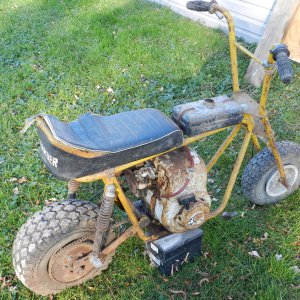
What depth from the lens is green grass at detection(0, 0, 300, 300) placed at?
2.90m

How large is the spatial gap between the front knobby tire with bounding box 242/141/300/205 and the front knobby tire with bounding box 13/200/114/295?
1.35m

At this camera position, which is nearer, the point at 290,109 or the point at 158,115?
the point at 158,115

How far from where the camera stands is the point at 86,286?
286 centimetres

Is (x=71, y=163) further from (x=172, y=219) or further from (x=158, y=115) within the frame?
(x=172, y=219)

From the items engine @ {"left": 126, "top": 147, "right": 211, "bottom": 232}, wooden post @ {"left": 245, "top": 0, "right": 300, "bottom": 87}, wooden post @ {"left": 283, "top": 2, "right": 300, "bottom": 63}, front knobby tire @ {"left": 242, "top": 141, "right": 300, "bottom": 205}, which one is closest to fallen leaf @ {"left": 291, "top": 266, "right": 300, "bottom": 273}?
front knobby tire @ {"left": 242, "top": 141, "right": 300, "bottom": 205}

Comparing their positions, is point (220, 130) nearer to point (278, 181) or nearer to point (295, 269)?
point (278, 181)

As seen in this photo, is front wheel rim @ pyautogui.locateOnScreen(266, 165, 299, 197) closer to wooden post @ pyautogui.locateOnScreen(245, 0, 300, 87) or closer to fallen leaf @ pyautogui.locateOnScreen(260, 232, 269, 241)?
fallen leaf @ pyautogui.locateOnScreen(260, 232, 269, 241)

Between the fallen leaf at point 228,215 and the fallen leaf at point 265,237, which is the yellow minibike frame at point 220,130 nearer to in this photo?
the fallen leaf at point 228,215

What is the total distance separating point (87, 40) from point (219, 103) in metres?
3.89

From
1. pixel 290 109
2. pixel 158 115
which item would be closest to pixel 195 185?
pixel 158 115

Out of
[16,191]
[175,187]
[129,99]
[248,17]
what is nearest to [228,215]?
[175,187]

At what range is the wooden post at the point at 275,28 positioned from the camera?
15.1ft

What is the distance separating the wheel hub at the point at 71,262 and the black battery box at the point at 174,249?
47 centimetres

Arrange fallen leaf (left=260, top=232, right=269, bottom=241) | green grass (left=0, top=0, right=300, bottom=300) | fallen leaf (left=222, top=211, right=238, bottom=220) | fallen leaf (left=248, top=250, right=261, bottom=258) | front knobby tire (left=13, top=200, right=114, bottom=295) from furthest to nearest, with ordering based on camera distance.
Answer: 1. fallen leaf (left=222, top=211, right=238, bottom=220)
2. fallen leaf (left=260, top=232, right=269, bottom=241)
3. fallen leaf (left=248, top=250, right=261, bottom=258)
4. green grass (left=0, top=0, right=300, bottom=300)
5. front knobby tire (left=13, top=200, right=114, bottom=295)
